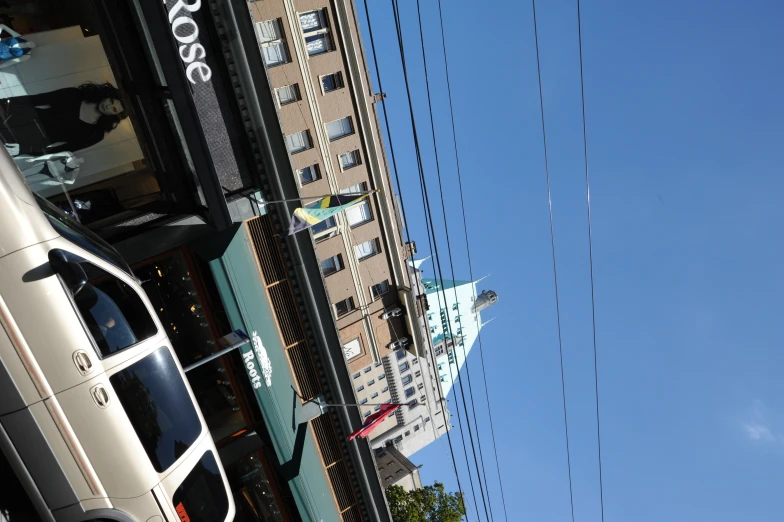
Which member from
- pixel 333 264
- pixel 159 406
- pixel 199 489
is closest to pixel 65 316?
pixel 159 406

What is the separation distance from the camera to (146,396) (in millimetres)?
8242

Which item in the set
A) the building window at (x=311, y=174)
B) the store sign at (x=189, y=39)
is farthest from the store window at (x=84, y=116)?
the building window at (x=311, y=174)

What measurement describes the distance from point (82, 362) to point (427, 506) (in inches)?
1014

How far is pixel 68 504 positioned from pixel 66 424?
127cm

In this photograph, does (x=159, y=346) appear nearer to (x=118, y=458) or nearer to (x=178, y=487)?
(x=118, y=458)

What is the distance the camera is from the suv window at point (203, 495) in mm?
8609

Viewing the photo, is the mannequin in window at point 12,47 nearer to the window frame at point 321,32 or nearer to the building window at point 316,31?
the window frame at point 321,32

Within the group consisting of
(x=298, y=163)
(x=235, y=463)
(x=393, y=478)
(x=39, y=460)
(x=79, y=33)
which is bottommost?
(x=393, y=478)

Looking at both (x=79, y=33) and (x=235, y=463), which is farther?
(x=235, y=463)

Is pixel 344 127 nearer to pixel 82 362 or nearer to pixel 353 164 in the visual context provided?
pixel 353 164

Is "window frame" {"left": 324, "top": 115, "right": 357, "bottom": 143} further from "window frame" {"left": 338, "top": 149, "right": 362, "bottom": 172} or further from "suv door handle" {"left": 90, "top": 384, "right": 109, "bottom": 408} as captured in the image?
"suv door handle" {"left": 90, "top": 384, "right": 109, "bottom": 408}

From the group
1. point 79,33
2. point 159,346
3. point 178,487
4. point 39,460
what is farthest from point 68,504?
point 79,33

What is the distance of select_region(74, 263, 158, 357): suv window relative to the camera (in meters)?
7.73

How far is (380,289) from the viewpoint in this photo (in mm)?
22047
